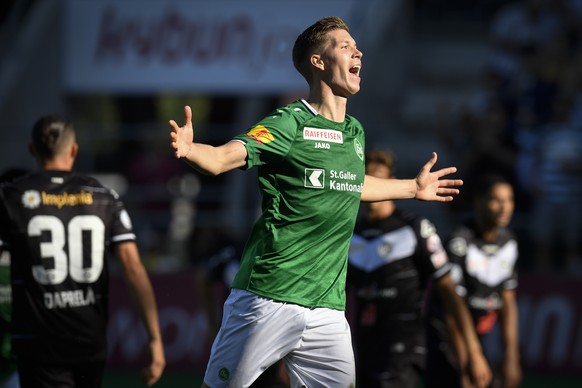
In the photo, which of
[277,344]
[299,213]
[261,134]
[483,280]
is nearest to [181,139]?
[261,134]

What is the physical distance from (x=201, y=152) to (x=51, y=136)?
2.04 m

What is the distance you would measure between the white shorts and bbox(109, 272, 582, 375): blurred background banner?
825 cm

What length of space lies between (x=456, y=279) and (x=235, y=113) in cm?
956

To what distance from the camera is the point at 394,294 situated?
8219 millimetres

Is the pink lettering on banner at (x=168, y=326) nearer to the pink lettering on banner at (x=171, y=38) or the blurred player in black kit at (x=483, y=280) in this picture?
the pink lettering on banner at (x=171, y=38)

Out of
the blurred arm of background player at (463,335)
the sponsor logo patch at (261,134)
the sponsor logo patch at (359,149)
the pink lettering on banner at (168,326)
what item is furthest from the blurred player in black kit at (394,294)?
the pink lettering on banner at (168,326)

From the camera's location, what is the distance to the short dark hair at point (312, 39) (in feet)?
20.1

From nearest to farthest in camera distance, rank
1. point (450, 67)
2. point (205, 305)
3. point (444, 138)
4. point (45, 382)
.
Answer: point (45, 382)
point (205, 305)
point (444, 138)
point (450, 67)

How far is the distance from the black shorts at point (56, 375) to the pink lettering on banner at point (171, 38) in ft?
35.7

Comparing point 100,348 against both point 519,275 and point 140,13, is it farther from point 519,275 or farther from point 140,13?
point 140,13

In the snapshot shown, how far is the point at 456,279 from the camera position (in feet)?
29.2

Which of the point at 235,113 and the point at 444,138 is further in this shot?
the point at 235,113

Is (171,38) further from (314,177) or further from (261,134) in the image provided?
(261,134)

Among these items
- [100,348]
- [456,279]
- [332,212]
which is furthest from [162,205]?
[332,212]
